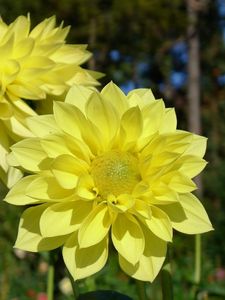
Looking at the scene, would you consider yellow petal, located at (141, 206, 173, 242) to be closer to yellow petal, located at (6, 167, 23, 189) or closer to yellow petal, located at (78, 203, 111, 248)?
yellow petal, located at (78, 203, 111, 248)

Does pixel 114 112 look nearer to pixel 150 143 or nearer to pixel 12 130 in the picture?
pixel 150 143

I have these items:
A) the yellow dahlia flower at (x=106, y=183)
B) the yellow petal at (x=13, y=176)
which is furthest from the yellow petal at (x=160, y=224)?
the yellow petal at (x=13, y=176)

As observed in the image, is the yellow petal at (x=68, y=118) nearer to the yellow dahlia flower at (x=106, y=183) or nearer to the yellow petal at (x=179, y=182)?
the yellow dahlia flower at (x=106, y=183)

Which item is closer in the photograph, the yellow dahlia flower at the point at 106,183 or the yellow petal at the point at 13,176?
the yellow dahlia flower at the point at 106,183

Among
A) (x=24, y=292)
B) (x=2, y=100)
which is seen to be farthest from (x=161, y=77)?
(x=2, y=100)

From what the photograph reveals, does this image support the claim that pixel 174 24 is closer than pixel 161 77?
Yes

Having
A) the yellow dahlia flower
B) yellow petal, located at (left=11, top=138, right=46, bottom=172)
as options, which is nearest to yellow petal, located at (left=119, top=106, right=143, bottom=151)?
the yellow dahlia flower
